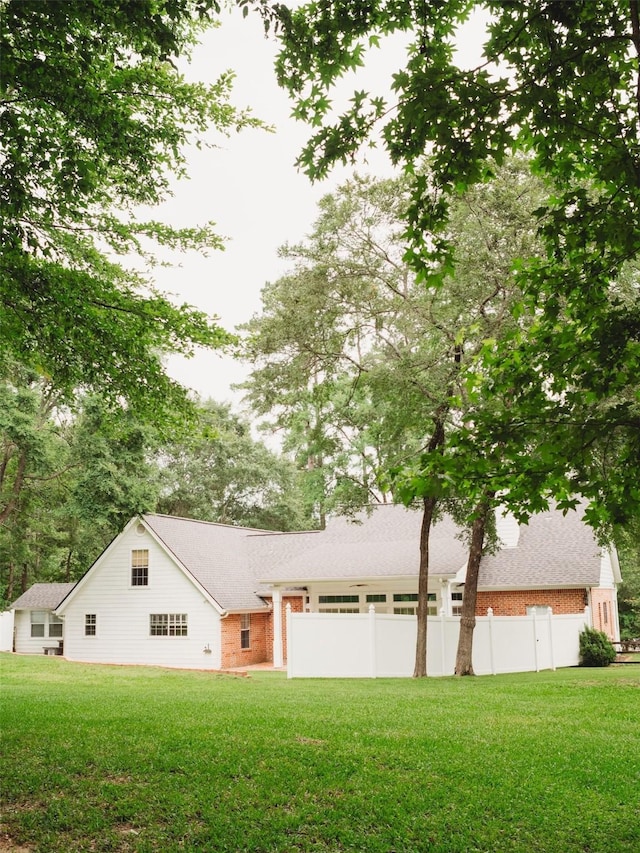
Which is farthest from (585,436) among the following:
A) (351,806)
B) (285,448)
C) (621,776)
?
(285,448)

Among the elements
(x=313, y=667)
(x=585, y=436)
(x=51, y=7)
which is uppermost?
(x=51, y=7)

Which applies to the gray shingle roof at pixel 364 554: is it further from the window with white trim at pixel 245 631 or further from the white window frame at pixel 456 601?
the white window frame at pixel 456 601

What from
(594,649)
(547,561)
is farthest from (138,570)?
(594,649)

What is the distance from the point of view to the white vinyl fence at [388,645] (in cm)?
2100

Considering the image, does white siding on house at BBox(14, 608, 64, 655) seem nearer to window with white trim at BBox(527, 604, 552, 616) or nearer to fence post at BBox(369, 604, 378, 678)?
fence post at BBox(369, 604, 378, 678)

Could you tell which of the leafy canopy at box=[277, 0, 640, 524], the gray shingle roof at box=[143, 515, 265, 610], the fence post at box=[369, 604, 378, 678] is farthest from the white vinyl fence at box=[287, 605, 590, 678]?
the leafy canopy at box=[277, 0, 640, 524]

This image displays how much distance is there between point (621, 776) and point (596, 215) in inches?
223

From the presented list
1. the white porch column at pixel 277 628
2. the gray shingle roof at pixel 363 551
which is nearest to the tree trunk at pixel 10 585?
the gray shingle roof at pixel 363 551

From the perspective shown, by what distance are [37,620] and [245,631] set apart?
1253 centimetres

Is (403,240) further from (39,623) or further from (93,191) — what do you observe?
(39,623)

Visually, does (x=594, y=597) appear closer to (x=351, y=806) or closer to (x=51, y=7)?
(x=351, y=806)

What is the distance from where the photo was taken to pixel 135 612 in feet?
93.5

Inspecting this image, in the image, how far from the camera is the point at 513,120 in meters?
5.35

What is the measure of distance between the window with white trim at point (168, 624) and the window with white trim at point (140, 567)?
4.25ft
